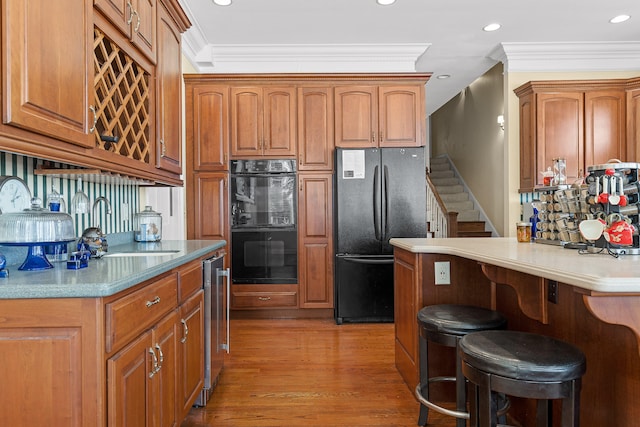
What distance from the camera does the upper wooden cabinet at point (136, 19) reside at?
1858 mm

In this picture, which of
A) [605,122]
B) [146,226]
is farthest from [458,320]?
[605,122]

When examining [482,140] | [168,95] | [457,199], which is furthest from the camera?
[457,199]

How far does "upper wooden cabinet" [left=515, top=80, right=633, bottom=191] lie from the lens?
14.5 ft

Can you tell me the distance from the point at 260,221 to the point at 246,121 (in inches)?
40.4

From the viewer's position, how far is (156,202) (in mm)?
3791

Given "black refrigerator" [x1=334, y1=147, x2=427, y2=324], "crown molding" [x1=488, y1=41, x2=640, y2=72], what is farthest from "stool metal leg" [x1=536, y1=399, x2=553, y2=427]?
"crown molding" [x1=488, y1=41, x2=640, y2=72]

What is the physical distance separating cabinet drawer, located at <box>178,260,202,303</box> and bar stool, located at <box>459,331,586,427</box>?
125cm

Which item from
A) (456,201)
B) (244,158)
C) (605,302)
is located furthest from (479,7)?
(456,201)

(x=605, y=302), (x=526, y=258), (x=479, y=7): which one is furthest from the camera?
(x=479, y=7)

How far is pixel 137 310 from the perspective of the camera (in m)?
1.45

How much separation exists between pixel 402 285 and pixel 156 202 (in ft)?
7.75

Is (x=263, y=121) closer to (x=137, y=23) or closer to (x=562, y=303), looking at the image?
(x=137, y=23)

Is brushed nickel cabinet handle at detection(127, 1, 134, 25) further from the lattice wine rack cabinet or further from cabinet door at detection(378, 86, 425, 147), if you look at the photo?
cabinet door at detection(378, 86, 425, 147)

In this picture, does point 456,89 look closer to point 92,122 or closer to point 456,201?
point 456,201
